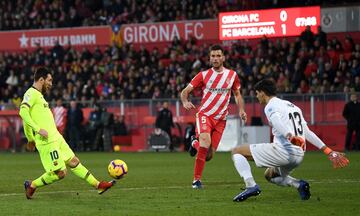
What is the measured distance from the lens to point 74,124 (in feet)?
112

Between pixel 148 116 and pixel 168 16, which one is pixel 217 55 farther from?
pixel 168 16

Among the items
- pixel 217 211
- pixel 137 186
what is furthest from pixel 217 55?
pixel 217 211

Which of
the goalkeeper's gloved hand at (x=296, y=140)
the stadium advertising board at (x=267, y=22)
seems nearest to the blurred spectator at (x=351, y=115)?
the stadium advertising board at (x=267, y=22)

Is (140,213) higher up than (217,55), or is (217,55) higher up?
(217,55)

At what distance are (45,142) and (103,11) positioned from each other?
29161 mm

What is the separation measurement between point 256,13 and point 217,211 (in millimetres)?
22601

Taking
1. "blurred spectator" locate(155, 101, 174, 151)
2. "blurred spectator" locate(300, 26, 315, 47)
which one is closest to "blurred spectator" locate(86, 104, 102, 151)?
"blurred spectator" locate(155, 101, 174, 151)

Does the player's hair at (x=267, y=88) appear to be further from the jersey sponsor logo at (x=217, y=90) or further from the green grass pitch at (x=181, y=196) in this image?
the jersey sponsor logo at (x=217, y=90)

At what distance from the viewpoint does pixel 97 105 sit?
111 ft

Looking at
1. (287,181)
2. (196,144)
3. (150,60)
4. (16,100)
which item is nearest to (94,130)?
(16,100)

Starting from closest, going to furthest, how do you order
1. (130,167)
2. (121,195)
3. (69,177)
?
1. (121,195)
2. (69,177)
3. (130,167)

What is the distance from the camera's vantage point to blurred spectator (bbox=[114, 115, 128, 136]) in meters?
33.9

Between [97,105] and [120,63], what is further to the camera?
[120,63]

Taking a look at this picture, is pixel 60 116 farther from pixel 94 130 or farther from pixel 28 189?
pixel 28 189
